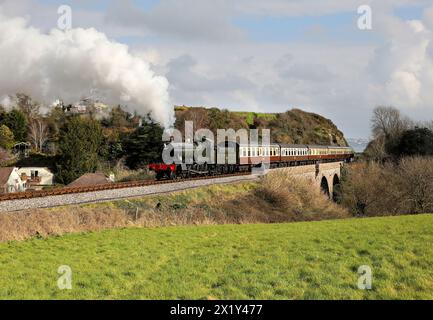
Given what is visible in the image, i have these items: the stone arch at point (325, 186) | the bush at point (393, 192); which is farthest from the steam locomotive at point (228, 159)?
the bush at point (393, 192)

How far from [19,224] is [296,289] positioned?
9.83 m

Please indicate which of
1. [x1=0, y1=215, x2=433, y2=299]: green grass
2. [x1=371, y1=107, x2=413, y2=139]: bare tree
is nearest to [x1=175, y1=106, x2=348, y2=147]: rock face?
[x1=371, y1=107, x2=413, y2=139]: bare tree

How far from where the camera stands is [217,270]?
954 centimetres

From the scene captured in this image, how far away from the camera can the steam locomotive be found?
2991 centimetres

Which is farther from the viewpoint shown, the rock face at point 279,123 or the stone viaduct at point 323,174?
the rock face at point 279,123

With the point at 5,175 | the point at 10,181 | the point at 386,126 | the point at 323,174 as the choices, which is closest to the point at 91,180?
the point at 10,181

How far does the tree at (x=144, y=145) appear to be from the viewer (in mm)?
45491

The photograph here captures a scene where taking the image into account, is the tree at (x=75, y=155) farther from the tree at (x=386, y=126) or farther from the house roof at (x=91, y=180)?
the tree at (x=386, y=126)

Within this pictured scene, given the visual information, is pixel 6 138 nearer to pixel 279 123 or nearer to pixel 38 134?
pixel 38 134

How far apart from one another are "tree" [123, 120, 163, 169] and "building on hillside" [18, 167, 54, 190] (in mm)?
8743

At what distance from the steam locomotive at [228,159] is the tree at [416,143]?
1586 centimetres

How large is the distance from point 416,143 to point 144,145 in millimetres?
35848

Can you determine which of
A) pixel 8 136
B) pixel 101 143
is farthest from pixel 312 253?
pixel 8 136

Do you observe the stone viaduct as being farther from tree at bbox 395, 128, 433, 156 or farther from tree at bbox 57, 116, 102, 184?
tree at bbox 57, 116, 102, 184
